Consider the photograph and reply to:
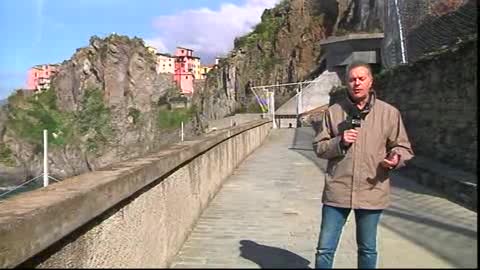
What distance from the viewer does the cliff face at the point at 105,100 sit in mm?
105812

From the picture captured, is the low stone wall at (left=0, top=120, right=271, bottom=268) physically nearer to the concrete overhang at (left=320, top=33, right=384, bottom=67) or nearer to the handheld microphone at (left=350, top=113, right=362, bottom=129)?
the handheld microphone at (left=350, top=113, right=362, bottom=129)

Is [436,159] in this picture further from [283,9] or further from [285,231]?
[283,9]

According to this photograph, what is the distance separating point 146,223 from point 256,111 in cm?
4976

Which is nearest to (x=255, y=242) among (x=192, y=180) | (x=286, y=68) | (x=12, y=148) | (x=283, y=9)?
(x=192, y=180)

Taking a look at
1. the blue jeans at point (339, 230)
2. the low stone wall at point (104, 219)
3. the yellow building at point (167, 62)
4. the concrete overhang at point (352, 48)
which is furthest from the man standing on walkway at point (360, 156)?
the yellow building at point (167, 62)

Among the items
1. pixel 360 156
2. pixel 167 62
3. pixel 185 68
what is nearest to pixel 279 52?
pixel 360 156

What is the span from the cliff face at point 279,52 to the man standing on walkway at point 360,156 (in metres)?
51.0

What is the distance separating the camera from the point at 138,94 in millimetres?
118938

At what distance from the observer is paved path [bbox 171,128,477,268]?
9.82ft

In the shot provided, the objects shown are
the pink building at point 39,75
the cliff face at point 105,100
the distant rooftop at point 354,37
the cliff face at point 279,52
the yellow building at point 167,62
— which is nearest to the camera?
the distant rooftop at point 354,37

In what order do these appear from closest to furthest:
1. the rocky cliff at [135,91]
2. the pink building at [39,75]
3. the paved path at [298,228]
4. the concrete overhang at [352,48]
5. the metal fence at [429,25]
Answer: the paved path at [298,228] < the metal fence at [429,25] < the concrete overhang at [352,48] < the rocky cliff at [135,91] < the pink building at [39,75]

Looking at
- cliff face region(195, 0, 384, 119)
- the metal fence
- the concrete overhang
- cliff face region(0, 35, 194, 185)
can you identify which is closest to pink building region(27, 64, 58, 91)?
cliff face region(0, 35, 194, 185)

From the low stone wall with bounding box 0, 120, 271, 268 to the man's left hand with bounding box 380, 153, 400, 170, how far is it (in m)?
1.88

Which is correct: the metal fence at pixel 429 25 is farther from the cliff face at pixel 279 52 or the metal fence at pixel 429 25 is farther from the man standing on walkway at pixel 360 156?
the cliff face at pixel 279 52
